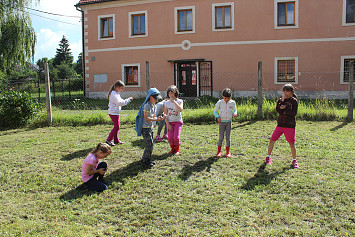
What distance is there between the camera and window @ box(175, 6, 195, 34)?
19091mm

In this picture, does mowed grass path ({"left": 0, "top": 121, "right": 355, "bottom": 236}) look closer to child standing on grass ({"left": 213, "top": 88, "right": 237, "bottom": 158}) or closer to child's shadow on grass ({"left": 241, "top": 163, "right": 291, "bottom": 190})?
child's shadow on grass ({"left": 241, "top": 163, "right": 291, "bottom": 190})

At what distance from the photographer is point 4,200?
3.92 meters

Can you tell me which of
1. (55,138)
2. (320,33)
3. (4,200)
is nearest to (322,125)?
(55,138)

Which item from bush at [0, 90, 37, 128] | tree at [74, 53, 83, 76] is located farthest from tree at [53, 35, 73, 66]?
bush at [0, 90, 37, 128]

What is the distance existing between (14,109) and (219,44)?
501 inches

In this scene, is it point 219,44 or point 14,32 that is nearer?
point 14,32

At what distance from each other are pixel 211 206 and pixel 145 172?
5.05ft

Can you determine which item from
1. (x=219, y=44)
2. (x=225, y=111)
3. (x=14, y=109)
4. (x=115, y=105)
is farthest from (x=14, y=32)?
(x=225, y=111)

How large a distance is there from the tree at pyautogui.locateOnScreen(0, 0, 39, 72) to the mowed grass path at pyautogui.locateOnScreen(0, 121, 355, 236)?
12650mm

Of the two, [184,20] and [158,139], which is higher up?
[184,20]

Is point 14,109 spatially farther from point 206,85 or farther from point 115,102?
point 206,85

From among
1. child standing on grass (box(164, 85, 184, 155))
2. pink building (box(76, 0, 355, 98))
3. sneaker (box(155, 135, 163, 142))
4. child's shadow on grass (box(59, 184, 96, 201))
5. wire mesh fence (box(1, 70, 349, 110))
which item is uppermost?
pink building (box(76, 0, 355, 98))

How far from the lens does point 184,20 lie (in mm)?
19234

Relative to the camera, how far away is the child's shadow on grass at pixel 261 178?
4258 mm
